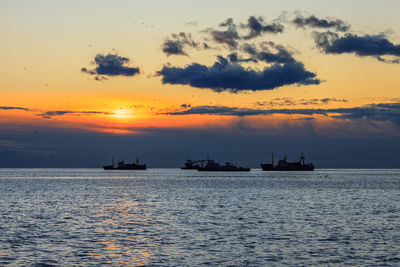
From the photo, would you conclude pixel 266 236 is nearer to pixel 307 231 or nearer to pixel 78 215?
pixel 307 231

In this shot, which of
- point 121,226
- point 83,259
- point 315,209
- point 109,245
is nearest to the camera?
point 83,259

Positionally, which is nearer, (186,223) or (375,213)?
(186,223)

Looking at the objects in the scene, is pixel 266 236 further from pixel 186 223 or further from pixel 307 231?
pixel 186 223

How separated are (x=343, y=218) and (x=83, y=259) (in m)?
40.1

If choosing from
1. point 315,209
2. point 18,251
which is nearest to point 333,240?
point 18,251

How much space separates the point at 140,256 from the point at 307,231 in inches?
828

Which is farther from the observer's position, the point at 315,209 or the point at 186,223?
the point at 315,209

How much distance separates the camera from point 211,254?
4066 cm

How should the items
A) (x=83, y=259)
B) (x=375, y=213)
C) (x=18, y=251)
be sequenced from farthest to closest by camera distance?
(x=375, y=213)
(x=18, y=251)
(x=83, y=259)

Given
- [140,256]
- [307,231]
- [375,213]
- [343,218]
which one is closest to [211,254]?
[140,256]

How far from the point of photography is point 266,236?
50.4 meters

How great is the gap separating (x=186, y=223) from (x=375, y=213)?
30071 mm

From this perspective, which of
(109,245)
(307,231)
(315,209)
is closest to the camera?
(109,245)

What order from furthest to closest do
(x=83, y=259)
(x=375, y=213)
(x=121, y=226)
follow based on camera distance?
1. (x=375, y=213)
2. (x=121, y=226)
3. (x=83, y=259)
